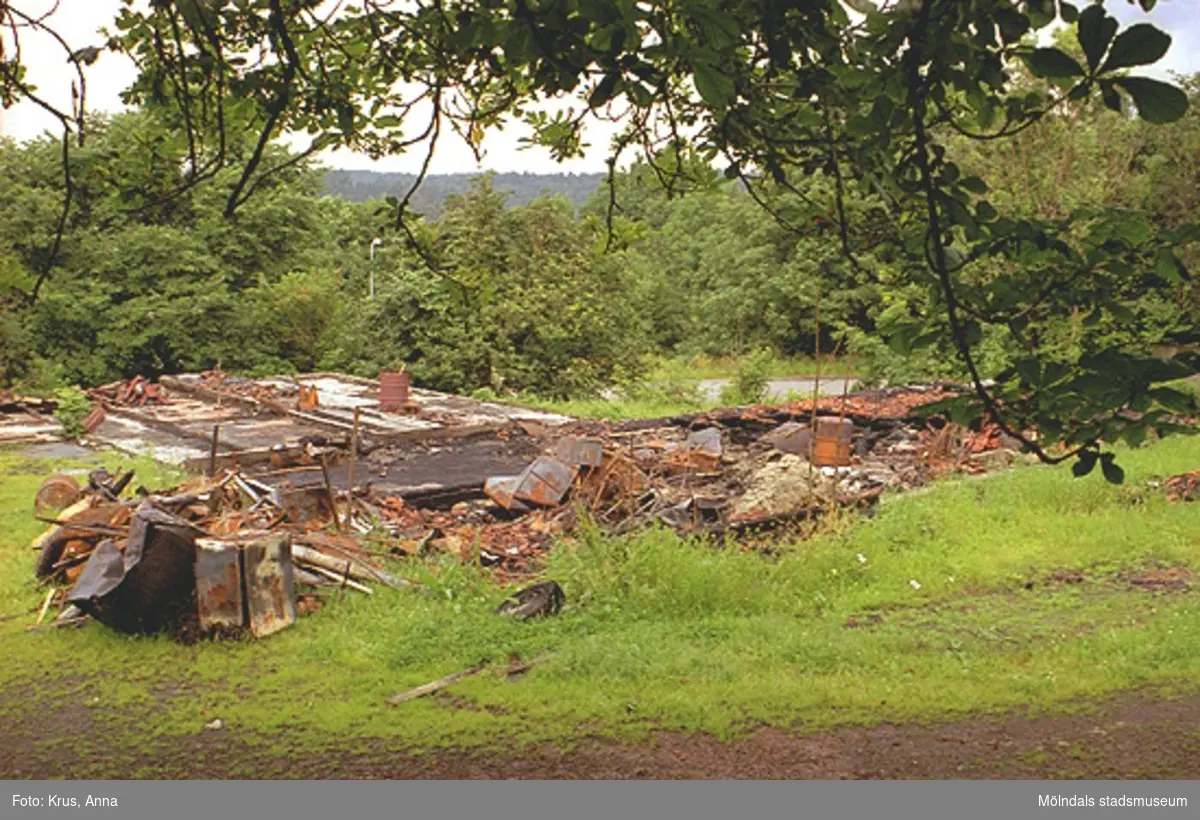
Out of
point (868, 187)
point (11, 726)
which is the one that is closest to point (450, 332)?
point (11, 726)

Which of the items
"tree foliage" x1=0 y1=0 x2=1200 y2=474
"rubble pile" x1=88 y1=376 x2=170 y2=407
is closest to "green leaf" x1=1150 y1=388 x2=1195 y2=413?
"tree foliage" x1=0 y1=0 x2=1200 y2=474

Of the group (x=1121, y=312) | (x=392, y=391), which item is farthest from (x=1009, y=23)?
(x=392, y=391)

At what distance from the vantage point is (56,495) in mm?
8867

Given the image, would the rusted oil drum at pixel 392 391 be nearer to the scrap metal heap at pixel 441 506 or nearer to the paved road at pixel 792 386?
the scrap metal heap at pixel 441 506

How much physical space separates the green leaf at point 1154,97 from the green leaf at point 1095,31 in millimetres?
79

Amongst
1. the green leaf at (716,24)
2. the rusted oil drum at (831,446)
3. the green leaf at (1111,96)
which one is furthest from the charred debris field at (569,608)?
the rusted oil drum at (831,446)

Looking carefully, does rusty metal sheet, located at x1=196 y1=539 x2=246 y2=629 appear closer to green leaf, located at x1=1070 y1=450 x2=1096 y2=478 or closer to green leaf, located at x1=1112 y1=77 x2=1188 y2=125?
green leaf, located at x1=1070 y1=450 x2=1096 y2=478

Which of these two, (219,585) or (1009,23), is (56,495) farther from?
(1009,23)

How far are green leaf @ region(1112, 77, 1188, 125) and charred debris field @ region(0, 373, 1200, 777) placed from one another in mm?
761

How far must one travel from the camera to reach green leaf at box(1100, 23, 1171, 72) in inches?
71.4

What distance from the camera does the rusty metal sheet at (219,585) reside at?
6.13 m

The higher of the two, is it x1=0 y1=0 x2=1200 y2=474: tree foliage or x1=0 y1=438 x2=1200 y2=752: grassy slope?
x1=0 y1=0 x2=1200 y2=474: tree foliage

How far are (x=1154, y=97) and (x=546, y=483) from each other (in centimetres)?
843

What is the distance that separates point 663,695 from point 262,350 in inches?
1039
